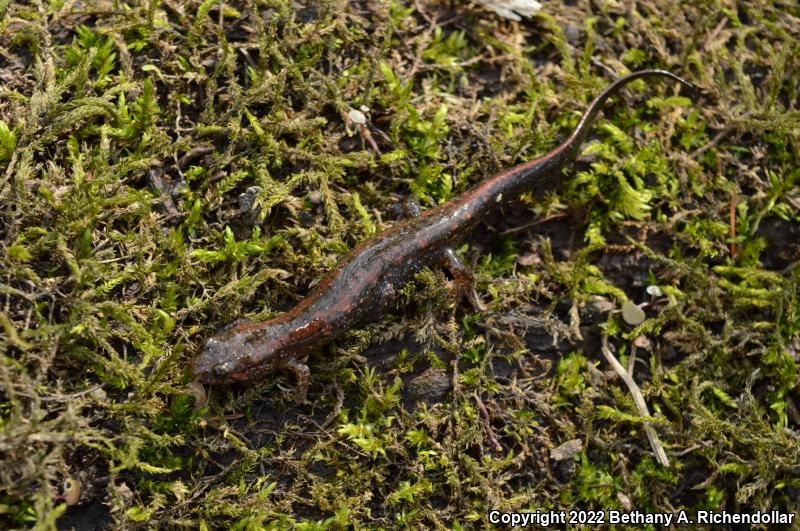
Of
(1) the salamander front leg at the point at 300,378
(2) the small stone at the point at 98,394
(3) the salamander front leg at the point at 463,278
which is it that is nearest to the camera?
(2) the small stone at the point at 98,394

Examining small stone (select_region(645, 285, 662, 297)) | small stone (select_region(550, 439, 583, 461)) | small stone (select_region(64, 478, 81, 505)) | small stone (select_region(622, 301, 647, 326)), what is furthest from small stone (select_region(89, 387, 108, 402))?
small stone (select_region(645, 285, 662, 297))

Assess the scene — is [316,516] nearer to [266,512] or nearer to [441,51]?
[266,512]

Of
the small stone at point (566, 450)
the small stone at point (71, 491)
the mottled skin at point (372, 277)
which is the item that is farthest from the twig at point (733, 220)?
the small stone at point (71, 491)

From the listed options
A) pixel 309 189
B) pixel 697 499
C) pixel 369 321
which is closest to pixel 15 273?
pixel 309 189

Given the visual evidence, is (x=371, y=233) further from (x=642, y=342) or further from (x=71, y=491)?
(x=71, y=491)

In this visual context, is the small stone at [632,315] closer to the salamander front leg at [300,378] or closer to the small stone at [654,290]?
the small stone at [654,290]
